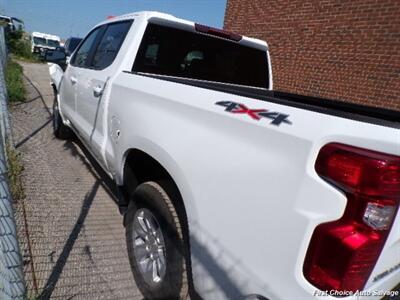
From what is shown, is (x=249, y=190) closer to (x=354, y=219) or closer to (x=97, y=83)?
(x=354, y=219)

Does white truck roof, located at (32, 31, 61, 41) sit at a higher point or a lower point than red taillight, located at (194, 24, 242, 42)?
lower

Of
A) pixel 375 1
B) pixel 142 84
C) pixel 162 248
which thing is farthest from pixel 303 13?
pixel 162 248

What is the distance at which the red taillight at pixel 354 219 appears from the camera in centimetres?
124

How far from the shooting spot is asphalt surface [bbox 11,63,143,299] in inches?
107

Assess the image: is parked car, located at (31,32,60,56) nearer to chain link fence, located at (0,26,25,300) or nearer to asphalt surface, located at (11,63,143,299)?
asphalt surface, located at (11,63,143,299)

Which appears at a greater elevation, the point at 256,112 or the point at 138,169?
the point at 256,112

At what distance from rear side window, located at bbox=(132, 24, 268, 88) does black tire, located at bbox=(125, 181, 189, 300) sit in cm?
123

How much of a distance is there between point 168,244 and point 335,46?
21.7ft

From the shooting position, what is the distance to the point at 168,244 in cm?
227

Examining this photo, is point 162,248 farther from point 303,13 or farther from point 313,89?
point 303,13

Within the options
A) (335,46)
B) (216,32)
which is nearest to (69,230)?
(216,32)

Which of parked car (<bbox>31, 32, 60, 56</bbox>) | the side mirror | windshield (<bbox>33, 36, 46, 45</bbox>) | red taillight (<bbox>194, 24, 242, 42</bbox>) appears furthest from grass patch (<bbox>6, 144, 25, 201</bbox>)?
windshield (<bbox>33, 36, 46, 45</bbox>)

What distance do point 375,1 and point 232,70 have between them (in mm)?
4618

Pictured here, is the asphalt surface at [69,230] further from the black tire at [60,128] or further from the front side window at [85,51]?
the front side window at [85,51]
